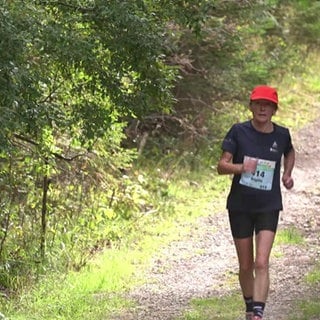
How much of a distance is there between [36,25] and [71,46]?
371 mm

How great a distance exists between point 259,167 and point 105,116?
195 centimetres

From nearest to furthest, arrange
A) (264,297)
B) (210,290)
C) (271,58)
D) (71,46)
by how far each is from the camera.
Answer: (264,297) < (71,46) < (210,290) < (271,58)

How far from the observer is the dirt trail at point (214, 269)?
7.79m

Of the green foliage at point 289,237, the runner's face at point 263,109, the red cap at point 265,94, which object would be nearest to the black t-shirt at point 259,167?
the runner's face at point 263,109

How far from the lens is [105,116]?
24.7ft

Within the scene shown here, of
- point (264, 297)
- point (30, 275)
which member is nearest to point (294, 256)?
point (30, 275)

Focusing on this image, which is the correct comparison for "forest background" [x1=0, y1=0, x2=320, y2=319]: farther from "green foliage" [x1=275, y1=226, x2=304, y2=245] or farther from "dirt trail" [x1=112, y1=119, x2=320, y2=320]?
"green foliage" [x1=275, y1=226, x2=304, y2=245]

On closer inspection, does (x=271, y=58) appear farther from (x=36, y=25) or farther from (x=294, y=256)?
(x=36, y=25)

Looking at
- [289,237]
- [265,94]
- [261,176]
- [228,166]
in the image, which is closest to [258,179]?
[261,176]

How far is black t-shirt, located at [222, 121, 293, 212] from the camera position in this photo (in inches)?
242

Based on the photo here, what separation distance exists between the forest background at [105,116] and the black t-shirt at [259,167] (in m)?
1.30

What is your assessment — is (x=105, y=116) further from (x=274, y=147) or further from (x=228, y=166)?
(x=274, y=147)

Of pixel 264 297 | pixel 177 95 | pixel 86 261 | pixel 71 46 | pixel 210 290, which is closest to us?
pixel 264 297

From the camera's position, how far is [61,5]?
705 cm
